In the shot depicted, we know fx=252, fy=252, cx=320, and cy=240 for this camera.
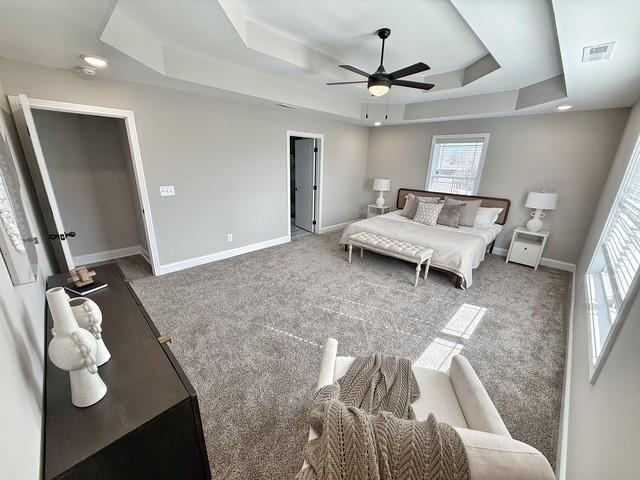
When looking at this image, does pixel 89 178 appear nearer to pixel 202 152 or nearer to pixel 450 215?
pixel 202 152

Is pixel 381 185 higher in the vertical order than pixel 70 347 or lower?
higher

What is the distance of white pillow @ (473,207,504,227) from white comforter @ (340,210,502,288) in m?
0.09

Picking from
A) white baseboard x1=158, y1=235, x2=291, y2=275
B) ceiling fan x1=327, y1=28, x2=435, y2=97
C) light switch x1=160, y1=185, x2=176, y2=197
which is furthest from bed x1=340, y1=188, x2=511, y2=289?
light switch x1=160, y1=185, x2=176, y2=197

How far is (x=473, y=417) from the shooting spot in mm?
1118

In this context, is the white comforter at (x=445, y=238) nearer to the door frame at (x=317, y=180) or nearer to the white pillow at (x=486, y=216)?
the white pillow at (x=486, y=216)

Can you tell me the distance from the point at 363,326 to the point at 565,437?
4.89 feet

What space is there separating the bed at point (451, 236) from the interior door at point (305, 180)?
1.68m

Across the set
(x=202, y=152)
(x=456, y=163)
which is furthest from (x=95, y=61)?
(x=456, y=163)

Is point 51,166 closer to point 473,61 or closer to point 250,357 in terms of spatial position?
point 250,357

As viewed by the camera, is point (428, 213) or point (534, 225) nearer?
point (534, 225)

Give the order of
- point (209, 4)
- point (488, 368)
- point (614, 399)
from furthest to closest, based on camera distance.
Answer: point (488, 368), point (209, 4), point (614, 399)

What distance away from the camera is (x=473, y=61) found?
10.6ft

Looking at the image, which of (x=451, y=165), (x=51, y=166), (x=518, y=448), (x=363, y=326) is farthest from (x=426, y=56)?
(x=51, y=166)

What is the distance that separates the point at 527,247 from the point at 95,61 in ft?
19.1
